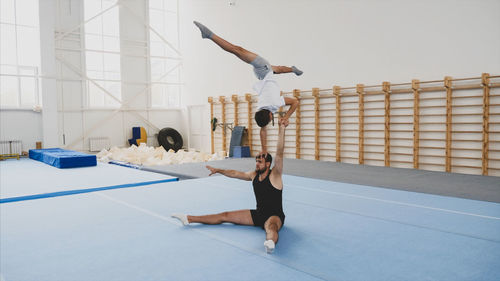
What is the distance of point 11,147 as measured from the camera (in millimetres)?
10438

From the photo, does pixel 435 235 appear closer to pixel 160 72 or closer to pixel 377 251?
pixel 377 251

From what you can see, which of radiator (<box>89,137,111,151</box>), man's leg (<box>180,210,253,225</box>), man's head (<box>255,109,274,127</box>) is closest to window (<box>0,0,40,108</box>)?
radiator (<box>89,137,111,151</box>)

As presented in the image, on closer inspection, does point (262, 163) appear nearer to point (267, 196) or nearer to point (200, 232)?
point (267, 196)

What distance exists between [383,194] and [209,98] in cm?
850

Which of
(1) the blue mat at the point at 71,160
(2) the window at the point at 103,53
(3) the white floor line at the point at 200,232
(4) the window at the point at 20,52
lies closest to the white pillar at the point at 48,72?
(4) the window at the point at 20,52

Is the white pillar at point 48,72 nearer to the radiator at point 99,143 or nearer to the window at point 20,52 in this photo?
the window at point 20,52

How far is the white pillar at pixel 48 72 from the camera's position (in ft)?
35.4

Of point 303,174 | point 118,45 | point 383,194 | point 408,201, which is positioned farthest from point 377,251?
point 118,45

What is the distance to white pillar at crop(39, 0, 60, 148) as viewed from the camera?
10797mm

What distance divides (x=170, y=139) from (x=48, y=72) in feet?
15.0

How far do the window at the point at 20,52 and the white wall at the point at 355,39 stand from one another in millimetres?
5378

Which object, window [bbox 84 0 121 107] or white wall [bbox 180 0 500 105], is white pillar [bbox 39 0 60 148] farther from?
white wall [bbox 180 0 500 105]

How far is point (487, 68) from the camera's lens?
21.1ft

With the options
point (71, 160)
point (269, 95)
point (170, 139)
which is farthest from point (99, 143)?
point (269, 95)
